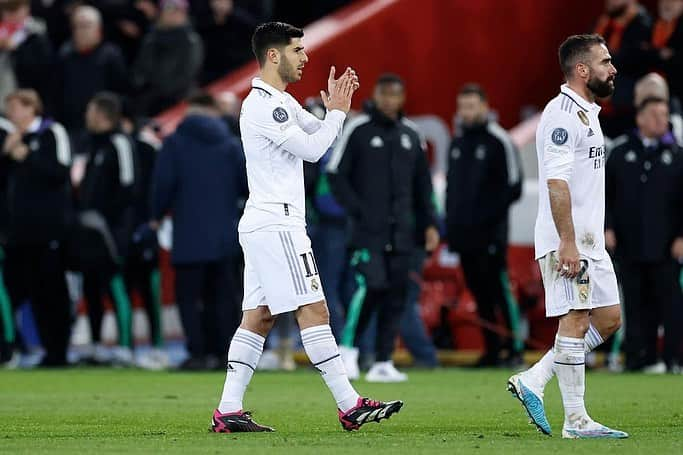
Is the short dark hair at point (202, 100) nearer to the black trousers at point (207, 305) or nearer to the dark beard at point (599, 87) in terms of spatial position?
the black trousers at point (207, 305)

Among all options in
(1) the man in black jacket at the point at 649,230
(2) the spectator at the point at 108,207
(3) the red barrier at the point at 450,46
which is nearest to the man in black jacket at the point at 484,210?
(1) the man in black jacket at the point at 649,230

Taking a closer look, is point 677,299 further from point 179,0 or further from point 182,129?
point 179,0

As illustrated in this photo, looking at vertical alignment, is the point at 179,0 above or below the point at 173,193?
above

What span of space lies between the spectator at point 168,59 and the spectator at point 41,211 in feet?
11.7

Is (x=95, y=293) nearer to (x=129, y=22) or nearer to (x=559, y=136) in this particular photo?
(x=129, y=22)

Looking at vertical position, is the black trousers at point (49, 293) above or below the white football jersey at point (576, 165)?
below

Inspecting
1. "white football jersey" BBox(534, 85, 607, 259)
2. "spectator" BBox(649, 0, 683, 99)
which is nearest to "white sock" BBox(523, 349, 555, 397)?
"white football jersey" BBox(534, 85, 607, 259)

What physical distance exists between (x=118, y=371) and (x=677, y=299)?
17.2ft

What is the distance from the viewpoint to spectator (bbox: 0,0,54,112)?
1941 cm

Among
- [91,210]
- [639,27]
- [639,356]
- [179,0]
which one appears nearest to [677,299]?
[639,356]

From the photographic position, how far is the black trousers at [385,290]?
14328mm

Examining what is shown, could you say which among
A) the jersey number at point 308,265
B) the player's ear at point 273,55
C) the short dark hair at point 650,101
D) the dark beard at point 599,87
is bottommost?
the jersey number at point 308,265

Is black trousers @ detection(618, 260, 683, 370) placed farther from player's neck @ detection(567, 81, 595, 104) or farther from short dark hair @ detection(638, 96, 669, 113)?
player's neck @ detection(567, 81, 595, 104)

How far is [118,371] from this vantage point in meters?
15.8
